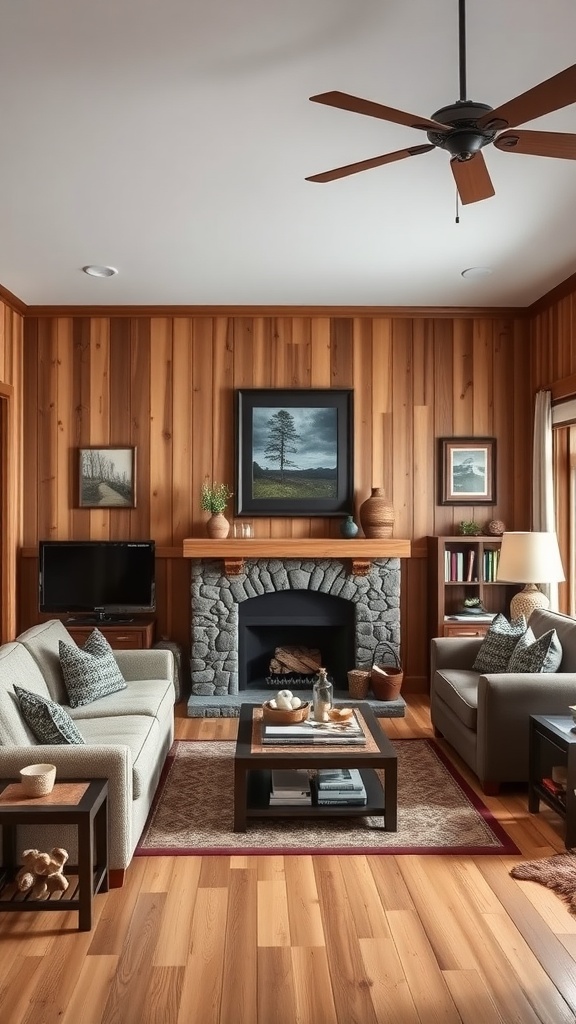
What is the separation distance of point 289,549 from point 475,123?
3576 millimetres

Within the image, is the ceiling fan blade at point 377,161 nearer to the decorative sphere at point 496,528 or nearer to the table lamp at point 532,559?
the table lamp at point 532,559

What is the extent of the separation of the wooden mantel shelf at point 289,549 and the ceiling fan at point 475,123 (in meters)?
3.24

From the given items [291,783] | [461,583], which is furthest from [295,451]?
[291,783]

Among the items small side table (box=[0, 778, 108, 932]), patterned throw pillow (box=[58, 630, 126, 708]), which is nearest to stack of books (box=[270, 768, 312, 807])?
small side table (box=[0, 778, 108, 932])

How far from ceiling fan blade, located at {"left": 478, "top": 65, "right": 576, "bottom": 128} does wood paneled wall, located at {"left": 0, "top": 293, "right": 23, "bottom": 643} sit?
4178 millimetres

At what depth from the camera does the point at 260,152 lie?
323 cm

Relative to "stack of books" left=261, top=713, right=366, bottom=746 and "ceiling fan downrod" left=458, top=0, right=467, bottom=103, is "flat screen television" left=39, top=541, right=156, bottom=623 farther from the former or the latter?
"ceiling fan downrod" left=458, top=0, right=467, bottom=103

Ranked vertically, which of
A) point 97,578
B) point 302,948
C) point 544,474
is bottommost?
point 302,948

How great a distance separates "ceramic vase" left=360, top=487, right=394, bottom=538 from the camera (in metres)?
5.62

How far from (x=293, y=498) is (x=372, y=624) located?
1140mm

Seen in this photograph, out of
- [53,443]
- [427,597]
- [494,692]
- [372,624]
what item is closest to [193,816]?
[494,692]

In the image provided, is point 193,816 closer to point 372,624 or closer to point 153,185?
point 372,624

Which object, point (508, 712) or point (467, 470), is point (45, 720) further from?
point (467, 470)

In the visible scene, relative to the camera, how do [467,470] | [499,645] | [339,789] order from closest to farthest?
[339,789]
[499,645]
[467,470]
